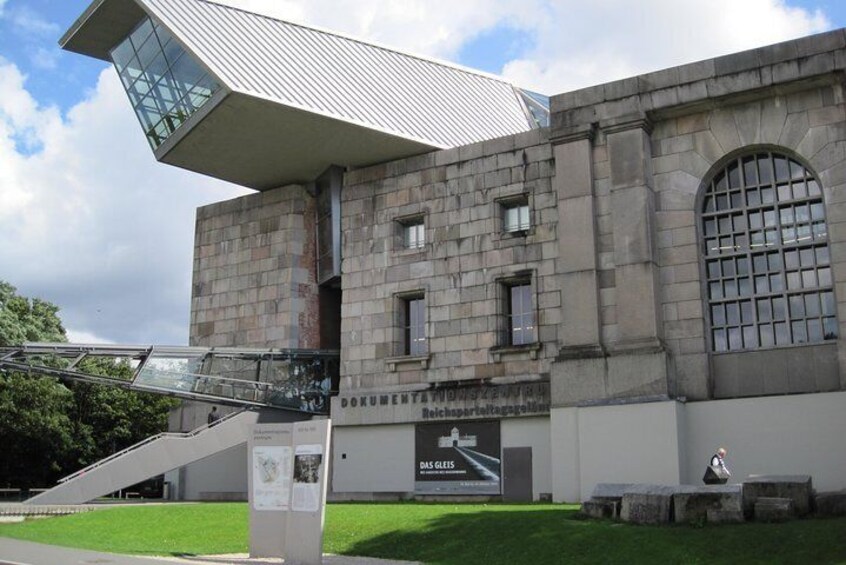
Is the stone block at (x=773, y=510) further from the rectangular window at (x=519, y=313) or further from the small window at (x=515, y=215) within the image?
the small window at (x=515, y=215)

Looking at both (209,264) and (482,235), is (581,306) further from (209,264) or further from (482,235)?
(209,264)

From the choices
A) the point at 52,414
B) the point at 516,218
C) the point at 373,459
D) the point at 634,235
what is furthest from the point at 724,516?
the point at 52,414

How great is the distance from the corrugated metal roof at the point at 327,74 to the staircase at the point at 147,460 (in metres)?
12.7

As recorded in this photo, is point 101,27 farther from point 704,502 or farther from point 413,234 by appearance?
point 704,502

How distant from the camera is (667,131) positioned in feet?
104

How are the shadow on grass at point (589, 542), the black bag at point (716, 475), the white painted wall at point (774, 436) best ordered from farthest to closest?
the white painted wall at point (774, 436) < the black bag at point (716, 475) < the shadow on grass at point (589, 542)

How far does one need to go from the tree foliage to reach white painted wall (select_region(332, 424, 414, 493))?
1762 cm

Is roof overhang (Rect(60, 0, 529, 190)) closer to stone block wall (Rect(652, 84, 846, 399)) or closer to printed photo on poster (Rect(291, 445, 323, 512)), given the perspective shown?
stone block wall (Rect(652, 84, 846, 399))

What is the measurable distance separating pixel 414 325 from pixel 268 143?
916 centimetres

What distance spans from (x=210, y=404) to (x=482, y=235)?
1477 centimetres

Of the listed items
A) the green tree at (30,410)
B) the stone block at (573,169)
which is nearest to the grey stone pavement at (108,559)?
the stone block at (573,169)

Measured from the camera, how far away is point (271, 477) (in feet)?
64.5

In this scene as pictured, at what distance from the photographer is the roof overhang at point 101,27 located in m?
38.6

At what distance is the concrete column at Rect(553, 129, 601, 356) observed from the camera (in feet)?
101
